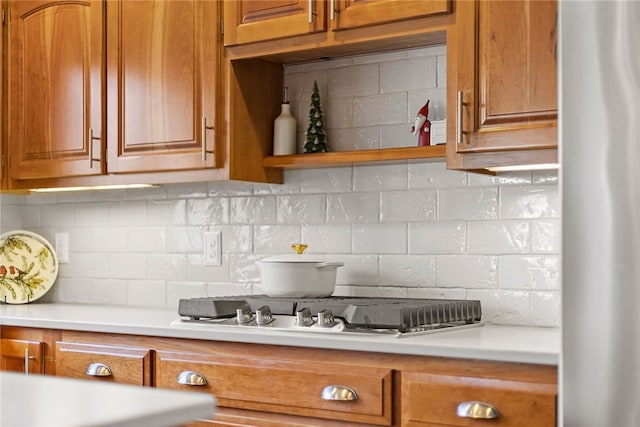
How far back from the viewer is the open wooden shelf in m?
2.70

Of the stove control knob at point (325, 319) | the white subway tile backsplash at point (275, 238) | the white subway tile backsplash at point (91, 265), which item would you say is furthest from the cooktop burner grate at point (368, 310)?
the white subway tile backsplash at point (91, 265)

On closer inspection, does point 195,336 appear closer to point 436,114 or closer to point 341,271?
point 341,271

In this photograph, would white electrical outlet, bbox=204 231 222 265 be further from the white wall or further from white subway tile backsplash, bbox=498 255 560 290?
white subway tile backsplash, bbox=498 255 560 290

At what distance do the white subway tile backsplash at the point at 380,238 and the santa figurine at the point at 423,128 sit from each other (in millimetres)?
295

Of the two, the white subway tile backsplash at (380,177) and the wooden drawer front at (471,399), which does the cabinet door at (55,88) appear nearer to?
the white subway tile backsplash at (380,177)

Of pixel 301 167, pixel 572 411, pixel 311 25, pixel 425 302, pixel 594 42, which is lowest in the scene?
pixel 572 411

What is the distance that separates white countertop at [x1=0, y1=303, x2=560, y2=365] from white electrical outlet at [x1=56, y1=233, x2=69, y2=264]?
0.59m

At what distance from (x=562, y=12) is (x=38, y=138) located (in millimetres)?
2133

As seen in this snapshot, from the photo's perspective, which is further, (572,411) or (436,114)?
(436,114)

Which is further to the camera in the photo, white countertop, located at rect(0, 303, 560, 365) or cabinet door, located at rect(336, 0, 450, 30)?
cabinet door, located at rect(336, 0, 450, 30)

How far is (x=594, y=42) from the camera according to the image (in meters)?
2.02

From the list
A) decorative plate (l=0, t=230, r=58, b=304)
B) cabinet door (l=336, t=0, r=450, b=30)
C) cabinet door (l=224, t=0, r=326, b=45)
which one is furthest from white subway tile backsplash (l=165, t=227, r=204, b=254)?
cabinet door (l=336, t=0, r=450, b=30)

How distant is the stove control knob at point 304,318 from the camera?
2.49 metres

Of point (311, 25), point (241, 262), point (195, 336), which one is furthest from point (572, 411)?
point (241, 262)
